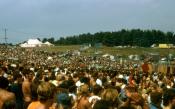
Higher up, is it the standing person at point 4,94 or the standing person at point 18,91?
the standing person at point 4,94

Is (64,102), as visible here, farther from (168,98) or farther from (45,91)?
(168,98)

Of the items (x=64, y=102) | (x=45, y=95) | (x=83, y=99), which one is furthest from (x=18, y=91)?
(x=45, y=95)

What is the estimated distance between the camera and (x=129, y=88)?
521 inches

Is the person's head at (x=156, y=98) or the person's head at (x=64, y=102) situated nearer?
the person's head at (x=64, y=102)

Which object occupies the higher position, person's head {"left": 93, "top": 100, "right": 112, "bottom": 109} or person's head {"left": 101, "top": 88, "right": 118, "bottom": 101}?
person's head {"left": 93, "top": 100, "right": 112, "bottom": 109}

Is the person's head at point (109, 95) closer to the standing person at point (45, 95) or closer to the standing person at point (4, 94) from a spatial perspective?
the standing person at point (45, 95)

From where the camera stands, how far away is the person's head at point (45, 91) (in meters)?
9.73

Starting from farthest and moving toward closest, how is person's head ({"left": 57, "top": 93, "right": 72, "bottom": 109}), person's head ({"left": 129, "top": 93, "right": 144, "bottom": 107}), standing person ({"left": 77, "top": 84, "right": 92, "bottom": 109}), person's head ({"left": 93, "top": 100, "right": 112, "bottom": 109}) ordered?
standing person ({"left": 77, "top": 84, "right": 92, "bottom": 109}) < person's head ({"left": 129, "top": 93, "right": 144, "bottom": 107}) < person's head ({"left": 57, "top": 93, "right": 72, "bottom": 109}) < person's head ({"left": 93, "top": 100, "right": 112, "bottom": 109})

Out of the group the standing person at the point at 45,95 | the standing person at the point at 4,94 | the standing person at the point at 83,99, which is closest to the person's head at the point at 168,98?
the standing person at the point at 45,95

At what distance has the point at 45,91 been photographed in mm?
9719

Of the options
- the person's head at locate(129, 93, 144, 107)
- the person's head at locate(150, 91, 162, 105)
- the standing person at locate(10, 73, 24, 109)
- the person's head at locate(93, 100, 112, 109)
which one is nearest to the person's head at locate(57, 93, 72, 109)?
the person's head at locate(129, 93, 144, 107)

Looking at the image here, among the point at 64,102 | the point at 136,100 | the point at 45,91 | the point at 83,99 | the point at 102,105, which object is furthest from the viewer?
the point at 83,99

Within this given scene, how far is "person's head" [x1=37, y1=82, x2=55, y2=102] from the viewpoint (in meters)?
9.73

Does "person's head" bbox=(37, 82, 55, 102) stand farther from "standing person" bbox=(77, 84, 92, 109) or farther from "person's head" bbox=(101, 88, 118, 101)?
"standing person" bbox=(77, 84, 92, 109)
